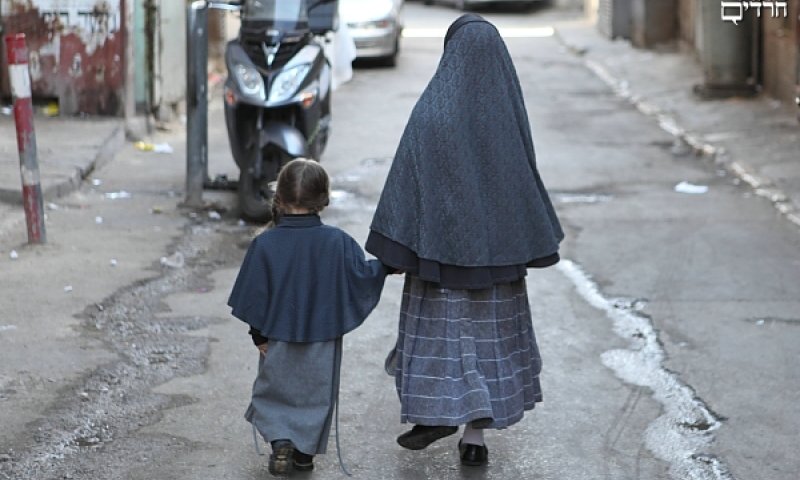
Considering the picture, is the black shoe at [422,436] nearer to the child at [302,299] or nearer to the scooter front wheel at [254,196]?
the child at [302,299]

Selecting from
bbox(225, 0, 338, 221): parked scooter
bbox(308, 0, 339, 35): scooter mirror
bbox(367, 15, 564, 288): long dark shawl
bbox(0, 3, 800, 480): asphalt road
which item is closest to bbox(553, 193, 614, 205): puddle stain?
bbox(0, 3, 800, 480): asphalt road

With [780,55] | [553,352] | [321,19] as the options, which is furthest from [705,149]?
[553,352]

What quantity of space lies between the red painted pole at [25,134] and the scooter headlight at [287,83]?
1767 millimetres

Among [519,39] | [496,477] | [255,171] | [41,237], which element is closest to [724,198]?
[255,171]

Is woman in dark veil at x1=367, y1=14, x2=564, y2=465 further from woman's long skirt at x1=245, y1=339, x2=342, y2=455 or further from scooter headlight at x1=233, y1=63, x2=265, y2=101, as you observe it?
scooter headlight at x1=233, y1=63, x2=265, y2=101

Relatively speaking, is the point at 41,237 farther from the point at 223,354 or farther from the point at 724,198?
the point at 724,198

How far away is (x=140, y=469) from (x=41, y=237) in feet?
13.1

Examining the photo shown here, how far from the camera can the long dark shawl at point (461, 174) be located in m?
5.00

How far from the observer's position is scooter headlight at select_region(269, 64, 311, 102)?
9781 millimetres

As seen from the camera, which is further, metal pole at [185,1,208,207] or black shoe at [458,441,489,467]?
metal pole at [185,1,208,207]

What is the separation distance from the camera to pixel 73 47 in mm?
13406

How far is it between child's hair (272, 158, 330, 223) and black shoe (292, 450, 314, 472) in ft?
3.10

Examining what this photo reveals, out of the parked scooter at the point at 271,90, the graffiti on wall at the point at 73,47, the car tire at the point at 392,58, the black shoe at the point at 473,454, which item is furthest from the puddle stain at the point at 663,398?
the car tire at the point at 392,58

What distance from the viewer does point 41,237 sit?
29.4 feet
